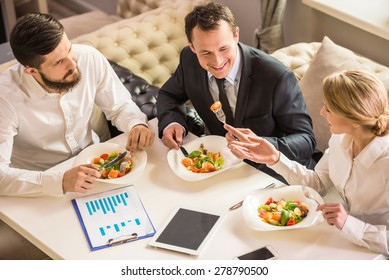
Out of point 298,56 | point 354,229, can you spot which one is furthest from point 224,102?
point 354,229

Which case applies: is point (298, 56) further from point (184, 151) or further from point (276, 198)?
point (276, 198)

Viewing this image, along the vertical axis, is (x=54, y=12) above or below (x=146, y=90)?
below

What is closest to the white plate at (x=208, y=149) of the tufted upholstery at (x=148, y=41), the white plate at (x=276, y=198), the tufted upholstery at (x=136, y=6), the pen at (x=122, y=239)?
the white plate at (x=276, y=198)

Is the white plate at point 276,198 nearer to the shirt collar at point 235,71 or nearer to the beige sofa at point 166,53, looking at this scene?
the shirt collar at point 235,71

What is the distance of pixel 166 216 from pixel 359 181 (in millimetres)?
675

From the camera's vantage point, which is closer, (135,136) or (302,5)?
(135,136)

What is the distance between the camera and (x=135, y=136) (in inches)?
105

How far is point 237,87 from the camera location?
2.71 m

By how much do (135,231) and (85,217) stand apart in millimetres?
203

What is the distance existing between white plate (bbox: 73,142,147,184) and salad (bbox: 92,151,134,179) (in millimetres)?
23


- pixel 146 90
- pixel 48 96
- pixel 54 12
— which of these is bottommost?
pixel 54 12
